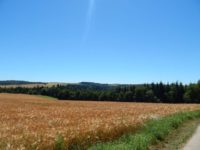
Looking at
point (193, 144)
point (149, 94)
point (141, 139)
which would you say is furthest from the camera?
point (149, 94)

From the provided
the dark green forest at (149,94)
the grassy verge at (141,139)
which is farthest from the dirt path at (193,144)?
the dark green forest at (149,94)

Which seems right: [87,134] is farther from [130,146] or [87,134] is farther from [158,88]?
[158,88]

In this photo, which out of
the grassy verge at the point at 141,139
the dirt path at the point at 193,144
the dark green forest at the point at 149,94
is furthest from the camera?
the dark green forest at the point at 149,94

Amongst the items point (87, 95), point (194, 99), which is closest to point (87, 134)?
point (194, 99)

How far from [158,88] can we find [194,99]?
12.8 metres

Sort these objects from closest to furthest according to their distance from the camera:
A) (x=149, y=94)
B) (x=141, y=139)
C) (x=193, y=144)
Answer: (x=141, y=139)
(x=193, y=144)
(x=149, y=94)

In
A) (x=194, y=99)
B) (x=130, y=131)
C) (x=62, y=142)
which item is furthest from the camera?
(x=194, y=99)

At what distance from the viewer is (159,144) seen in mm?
14445

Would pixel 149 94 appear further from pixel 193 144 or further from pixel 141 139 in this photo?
pixel 141 139

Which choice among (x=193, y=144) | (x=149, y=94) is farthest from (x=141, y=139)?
(x=149, y=94)

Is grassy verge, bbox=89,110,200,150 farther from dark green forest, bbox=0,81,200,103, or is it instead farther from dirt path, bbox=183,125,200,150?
dark green forest, bbox=0,81,200,103

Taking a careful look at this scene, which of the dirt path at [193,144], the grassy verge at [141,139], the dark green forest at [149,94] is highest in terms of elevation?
the dark green forest at [149,94]

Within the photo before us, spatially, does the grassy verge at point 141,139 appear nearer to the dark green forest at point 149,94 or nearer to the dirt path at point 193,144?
the dirt path at point 193,144

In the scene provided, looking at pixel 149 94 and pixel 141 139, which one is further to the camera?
pixel 149 94
